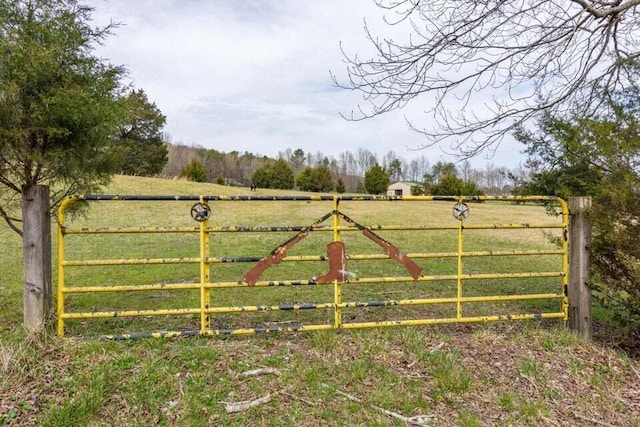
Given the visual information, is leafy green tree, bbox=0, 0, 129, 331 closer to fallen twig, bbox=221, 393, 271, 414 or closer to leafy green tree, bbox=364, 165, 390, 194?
fallen twig, bbox=221, 393, 271, 414

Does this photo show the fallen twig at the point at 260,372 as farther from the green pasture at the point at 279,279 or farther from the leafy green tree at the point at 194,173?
the leafy green tree at the point at 194,173

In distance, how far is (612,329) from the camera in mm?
4715

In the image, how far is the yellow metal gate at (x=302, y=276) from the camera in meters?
3.76

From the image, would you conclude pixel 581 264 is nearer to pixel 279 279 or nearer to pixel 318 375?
pixel 318 375

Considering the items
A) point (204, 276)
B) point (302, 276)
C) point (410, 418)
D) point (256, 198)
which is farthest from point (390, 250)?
point (302, 276)

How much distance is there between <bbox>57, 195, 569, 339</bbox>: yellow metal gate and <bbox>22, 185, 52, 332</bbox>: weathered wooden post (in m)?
0.17

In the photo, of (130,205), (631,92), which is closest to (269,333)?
(631,92)

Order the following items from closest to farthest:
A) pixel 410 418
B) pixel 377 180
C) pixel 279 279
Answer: pixel 410 418 → pixel 279 279 → pixel 377 180

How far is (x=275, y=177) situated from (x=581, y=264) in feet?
148

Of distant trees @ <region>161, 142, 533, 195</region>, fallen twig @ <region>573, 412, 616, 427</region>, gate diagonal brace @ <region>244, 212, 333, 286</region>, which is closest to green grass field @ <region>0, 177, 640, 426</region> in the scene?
fallen twig @ <region>573, 412, 616, 427</region>

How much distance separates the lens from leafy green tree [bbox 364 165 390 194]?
46.3m

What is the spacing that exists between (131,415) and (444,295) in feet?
15.2

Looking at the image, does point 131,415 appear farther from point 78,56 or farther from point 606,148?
point 606,148

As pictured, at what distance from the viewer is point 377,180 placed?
152 feet
